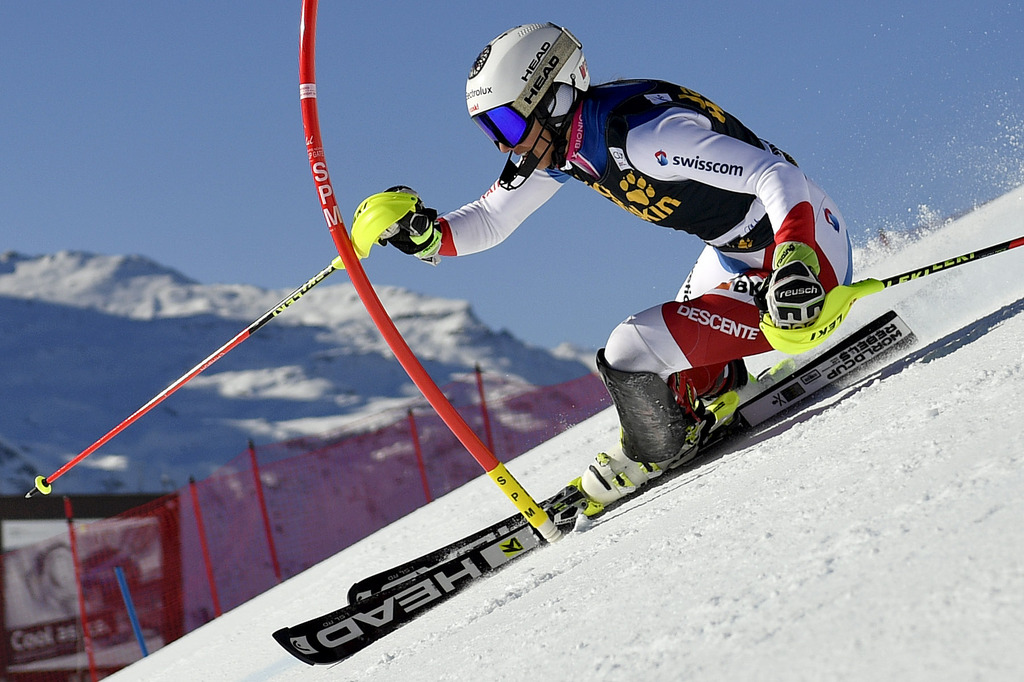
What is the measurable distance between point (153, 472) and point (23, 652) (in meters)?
79.7

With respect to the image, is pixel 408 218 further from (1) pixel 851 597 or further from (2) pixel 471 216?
(1) pixel 851 597

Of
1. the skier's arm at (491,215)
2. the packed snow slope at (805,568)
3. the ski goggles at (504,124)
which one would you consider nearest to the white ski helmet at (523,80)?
the ski goggles at (504,124)

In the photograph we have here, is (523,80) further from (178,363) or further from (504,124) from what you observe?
(178,363)

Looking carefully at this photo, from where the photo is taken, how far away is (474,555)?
3.08 meters

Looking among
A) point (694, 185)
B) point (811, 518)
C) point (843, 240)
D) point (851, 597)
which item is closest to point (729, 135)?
point (694, 185)

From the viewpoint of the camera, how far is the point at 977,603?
3.59 ft

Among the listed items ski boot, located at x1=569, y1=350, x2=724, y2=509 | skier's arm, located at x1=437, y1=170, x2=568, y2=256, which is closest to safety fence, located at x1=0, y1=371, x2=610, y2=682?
skier's arm, located at x1=437, y1=170, x2=568, y2=256

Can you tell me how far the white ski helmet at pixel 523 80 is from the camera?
9.49ft

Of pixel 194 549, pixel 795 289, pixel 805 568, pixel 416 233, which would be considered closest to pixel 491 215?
pixel 416 233

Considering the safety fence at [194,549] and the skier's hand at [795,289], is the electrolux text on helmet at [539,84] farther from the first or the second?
the safety fence at [194,549]

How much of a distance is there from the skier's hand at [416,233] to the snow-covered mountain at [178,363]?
77269mm

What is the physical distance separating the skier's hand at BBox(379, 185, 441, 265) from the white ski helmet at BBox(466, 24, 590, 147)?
1.62 feet

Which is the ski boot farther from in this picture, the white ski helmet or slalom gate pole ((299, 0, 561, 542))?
the white ski helmet

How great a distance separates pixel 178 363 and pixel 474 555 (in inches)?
4978
